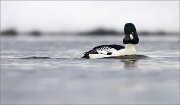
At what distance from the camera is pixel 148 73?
17109 mm

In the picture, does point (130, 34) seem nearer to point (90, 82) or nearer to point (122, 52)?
point (122, 52)

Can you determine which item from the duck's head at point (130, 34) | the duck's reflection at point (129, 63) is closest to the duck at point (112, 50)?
the duck's head at point (130, 34)

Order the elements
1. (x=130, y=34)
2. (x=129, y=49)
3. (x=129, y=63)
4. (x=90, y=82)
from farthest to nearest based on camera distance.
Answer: (x=130, y=34), (x=129, y=49), (x=129, y=63), (x=90, y=82)

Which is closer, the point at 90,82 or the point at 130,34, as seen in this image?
the point at 90,82

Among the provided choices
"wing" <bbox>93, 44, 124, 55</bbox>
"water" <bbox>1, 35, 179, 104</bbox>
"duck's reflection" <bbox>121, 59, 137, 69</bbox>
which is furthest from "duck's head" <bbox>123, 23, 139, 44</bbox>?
"water" <bbox>1, 35, 179, 104</bbox>

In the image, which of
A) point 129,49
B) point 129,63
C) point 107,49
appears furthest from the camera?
point 129,49

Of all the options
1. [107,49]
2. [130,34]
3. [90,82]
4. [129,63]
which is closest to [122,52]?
[107,49]

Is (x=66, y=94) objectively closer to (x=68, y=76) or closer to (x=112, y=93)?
(x=112, y=93)

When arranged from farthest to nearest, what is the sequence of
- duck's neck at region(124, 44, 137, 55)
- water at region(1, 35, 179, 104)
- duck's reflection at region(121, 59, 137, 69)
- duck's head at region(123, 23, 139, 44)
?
1. duck's head at region(123, 23, 139, 44)
2. duck's neck at region(124, 44, 137, 55)
3. duck's reflection at region(121, 59, 137, 69)
4. water at region(1, 35, 179, 104)

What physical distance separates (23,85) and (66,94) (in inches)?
66.9

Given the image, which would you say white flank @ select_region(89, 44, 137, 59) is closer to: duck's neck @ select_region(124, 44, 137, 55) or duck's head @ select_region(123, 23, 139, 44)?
duck's neck @ select_region(124, 44, 137, 55)

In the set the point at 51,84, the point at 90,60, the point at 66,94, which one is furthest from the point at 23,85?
the point at 90,60

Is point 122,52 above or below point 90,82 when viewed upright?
above

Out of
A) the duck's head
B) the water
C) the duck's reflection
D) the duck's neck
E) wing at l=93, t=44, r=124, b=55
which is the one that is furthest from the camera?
the duck's head
